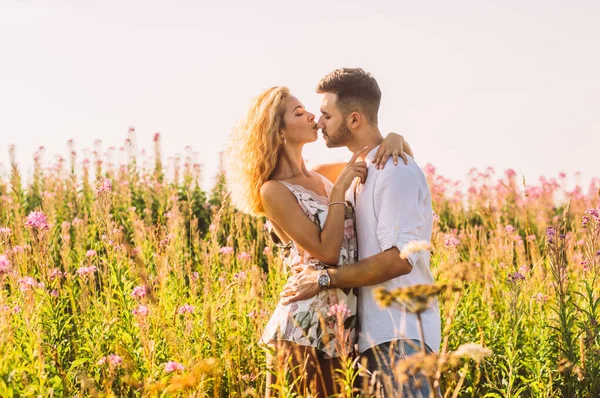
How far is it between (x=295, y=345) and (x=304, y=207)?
0.75 metres

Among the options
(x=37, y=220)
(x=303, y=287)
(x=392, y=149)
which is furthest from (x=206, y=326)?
(x=392, y=149)

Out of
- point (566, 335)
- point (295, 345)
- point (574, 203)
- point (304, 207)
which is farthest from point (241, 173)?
point (574, 203)

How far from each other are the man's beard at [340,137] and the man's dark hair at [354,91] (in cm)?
8

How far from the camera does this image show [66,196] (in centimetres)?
998

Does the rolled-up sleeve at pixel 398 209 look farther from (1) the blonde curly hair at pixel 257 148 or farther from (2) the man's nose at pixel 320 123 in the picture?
(1) the blonde curly hair at pixel 257 148

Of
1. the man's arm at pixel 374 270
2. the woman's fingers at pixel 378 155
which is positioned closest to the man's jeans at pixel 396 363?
the man's arm at pixel 374 270

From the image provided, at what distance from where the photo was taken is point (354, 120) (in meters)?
3.92

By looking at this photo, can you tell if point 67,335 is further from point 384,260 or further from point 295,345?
point 384,260

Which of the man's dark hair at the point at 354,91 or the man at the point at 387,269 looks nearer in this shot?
the man at the point at 387,269

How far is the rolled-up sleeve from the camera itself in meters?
3.37

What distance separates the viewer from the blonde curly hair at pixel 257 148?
396cm

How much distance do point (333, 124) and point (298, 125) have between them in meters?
0.24

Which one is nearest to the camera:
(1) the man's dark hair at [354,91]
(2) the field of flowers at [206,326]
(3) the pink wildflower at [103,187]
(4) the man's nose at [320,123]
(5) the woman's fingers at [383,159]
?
(2) the field of flowers at [206,326]

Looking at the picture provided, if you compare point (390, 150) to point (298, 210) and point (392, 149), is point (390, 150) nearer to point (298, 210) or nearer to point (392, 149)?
point (392, 149)
